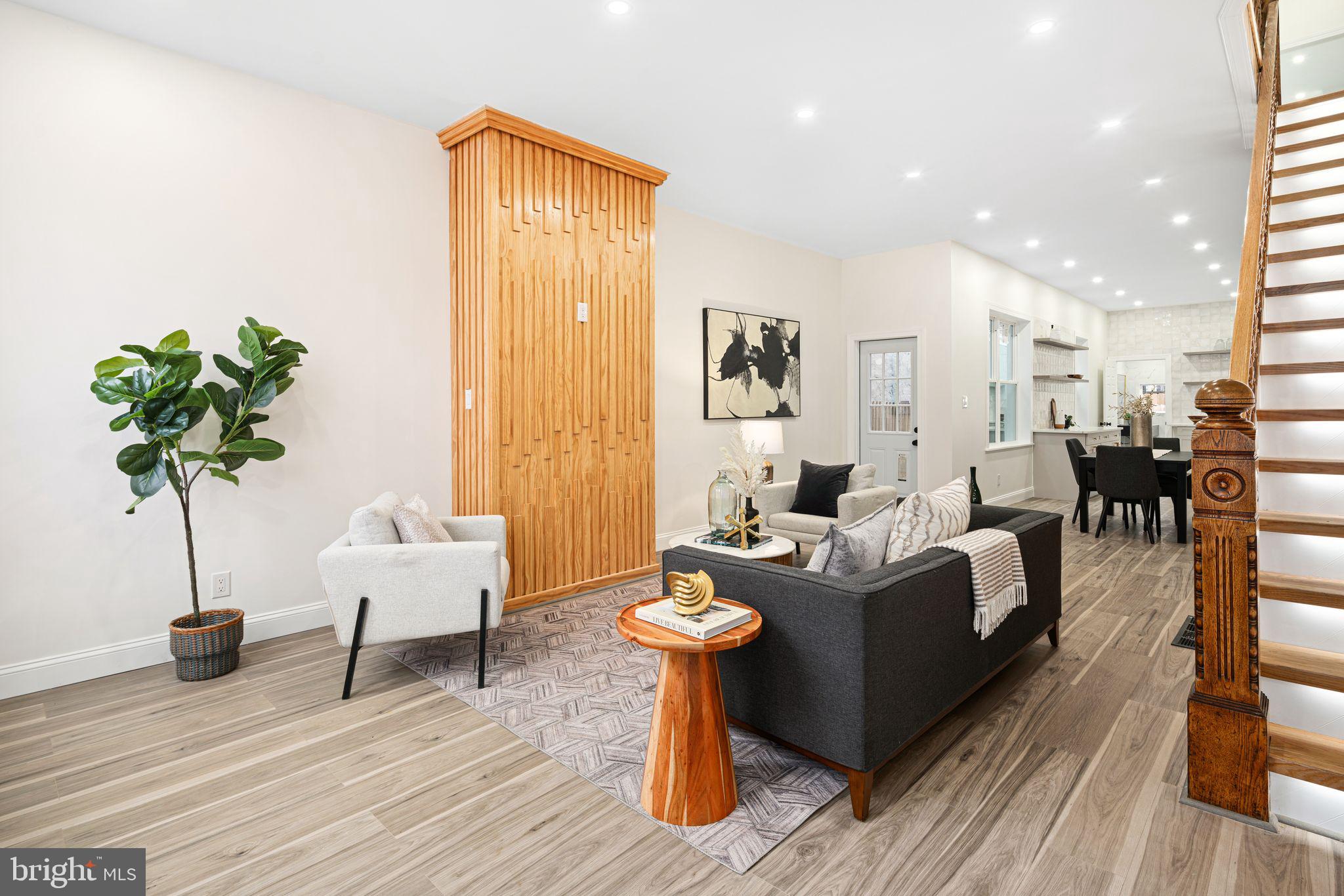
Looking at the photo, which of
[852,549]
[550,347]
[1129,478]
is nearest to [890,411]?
[1129,478]

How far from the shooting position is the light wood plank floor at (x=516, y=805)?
1654 millimetres

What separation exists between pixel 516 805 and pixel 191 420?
2.28 m

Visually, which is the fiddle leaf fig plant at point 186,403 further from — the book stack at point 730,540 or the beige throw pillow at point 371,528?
the book stack at point 730,540

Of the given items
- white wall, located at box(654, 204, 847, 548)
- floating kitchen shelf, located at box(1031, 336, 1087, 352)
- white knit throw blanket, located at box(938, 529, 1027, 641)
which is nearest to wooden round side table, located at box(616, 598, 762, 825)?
white knit throw blanket, located at box(938, 529, 1027, 641)

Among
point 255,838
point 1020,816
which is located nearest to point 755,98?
point 1020,816

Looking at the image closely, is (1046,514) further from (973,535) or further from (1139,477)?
(1139,477)

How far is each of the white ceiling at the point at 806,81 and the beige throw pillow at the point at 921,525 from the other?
87.1 inches

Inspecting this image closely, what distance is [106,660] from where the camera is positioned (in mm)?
2982

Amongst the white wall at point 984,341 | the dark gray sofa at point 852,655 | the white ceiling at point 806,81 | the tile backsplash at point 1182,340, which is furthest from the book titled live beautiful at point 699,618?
the tile backsplash at point 1182,340

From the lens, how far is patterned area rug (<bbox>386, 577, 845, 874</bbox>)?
1890 millimetres

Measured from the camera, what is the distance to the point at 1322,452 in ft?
8.56

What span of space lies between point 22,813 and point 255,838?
0.81 meters

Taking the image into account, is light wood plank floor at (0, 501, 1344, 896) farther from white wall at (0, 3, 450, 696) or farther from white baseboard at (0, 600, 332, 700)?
white wall at (0, 3, 450, 696)
